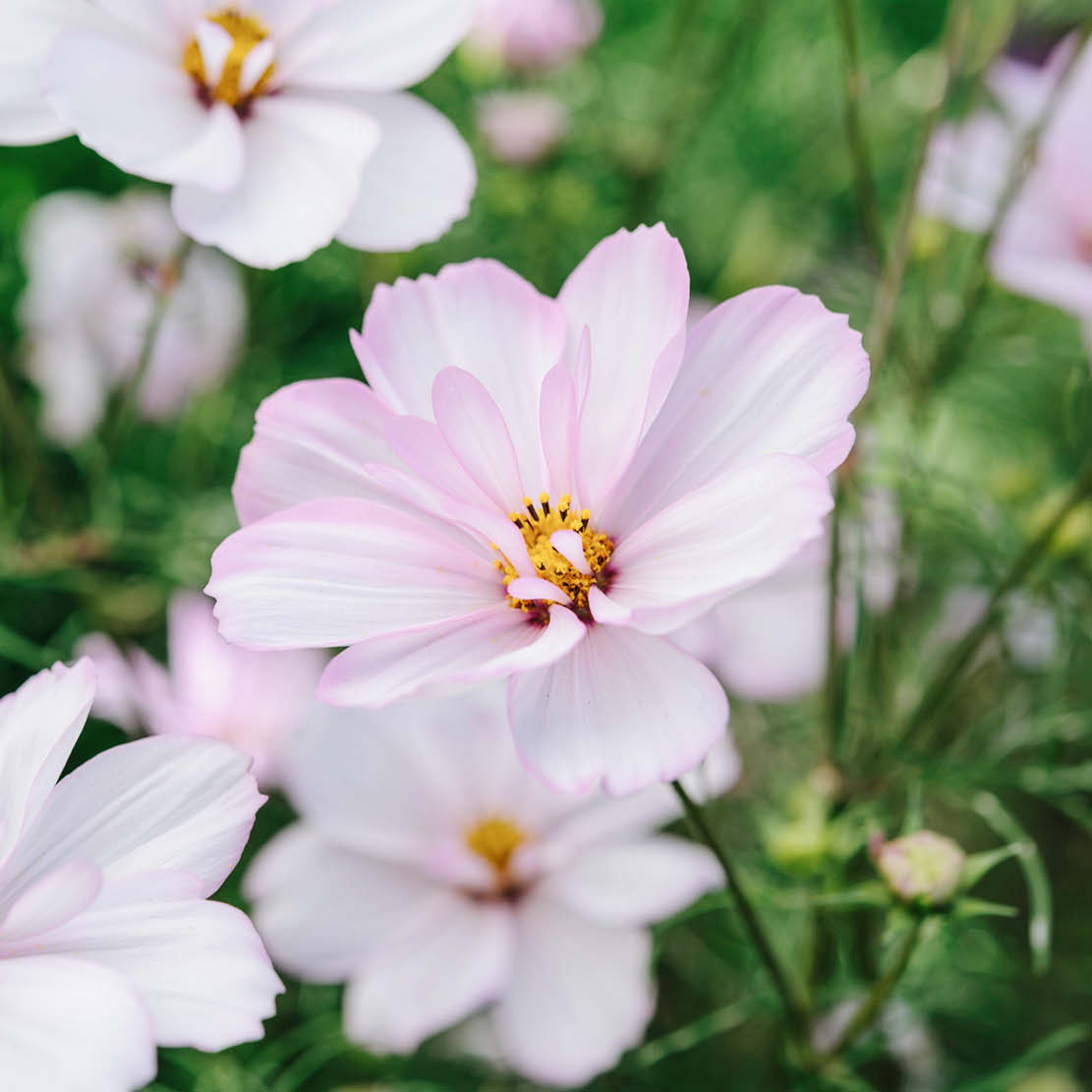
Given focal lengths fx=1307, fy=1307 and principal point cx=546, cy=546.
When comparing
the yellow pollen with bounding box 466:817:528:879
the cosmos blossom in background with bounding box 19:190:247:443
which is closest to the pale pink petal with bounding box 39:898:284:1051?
the yellow pollen with bounding box 466:817:528:879

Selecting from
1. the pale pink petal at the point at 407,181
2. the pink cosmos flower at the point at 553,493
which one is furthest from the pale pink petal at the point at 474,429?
the pale pink petal at the point at 407,181

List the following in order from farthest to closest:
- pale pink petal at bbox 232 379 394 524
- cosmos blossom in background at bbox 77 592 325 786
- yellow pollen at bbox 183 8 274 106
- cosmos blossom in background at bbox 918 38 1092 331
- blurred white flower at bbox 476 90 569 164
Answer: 1. blurred white flower at bbox 476 90 569 164
2. cosmos blossom in background at bbox 77 592 325 786
3. cosmos blossom in background at bbox 918 38 1092 331
4. yellow pollen at bbox 183 8 274 106
5. pale pink petal at bbox 232 379 394 524

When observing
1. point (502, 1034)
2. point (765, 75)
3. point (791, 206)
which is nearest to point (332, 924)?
point (502, 1034)

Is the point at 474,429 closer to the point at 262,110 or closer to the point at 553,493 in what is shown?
the point at 553,493

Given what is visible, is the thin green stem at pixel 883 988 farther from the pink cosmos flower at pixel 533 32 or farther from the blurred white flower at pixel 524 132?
the pink cosmos flower at pixel 533 32

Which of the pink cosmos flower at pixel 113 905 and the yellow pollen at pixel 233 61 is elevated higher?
the yellow pollen at pixel 233 61

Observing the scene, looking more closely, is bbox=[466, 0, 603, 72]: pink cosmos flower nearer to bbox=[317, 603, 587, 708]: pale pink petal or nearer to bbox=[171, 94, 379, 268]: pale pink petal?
bbox=[171, 94, 379, 268]: pale pink petal

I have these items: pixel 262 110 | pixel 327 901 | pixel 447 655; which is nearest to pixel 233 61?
pixel 262 110
